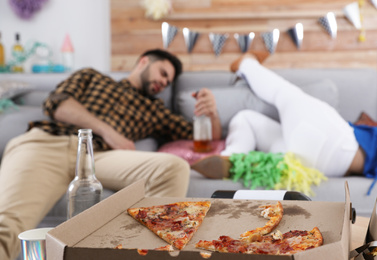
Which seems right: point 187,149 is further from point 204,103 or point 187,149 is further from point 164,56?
point 164,56

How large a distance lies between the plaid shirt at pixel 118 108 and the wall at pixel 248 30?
104cm

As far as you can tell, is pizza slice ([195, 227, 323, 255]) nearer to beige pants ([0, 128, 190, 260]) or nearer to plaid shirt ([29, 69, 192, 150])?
beige pants ([0, 128, 190, 260])

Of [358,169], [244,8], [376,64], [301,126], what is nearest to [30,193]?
[301,126]

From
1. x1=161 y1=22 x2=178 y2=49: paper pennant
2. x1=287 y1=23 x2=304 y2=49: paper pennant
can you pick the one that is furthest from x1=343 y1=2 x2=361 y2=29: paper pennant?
x1=161 y1=22 x2=178 y2=49: paper pennant

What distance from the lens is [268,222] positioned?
0.59m

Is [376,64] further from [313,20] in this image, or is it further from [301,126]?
[301,126]

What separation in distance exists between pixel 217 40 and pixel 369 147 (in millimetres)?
1625

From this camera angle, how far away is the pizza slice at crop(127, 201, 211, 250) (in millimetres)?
555

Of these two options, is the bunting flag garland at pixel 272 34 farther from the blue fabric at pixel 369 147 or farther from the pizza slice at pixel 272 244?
the pizza slice at pixel 272 244

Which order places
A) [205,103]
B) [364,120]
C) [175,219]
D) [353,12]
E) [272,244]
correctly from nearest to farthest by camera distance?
[272,244]
[175,219]
[205,103]
[364,120]
[353,12]

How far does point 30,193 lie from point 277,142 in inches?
40.3

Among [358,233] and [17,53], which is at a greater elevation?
[17,53]

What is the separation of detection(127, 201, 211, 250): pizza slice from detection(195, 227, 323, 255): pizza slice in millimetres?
39

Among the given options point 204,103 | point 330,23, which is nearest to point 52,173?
point 204,103
